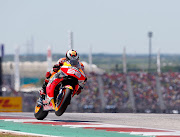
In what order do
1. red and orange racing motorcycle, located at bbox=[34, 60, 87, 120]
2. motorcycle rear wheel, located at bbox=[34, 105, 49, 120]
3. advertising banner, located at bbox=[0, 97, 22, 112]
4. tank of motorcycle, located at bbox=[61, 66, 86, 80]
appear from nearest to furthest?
red and orange racing motorcycle, located at bbox=[34, 60, 87, 120]
tank of motorcycle, located at bbox=[61, 66, 86, 80]
motorcycle rear wheel, located at bbox=[34, 105, 49, 120]
advertising banner, located at bbox=[0, 97, 22, 112]

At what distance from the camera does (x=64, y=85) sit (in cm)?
1193

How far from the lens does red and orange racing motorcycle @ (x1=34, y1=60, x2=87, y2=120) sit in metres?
11.6

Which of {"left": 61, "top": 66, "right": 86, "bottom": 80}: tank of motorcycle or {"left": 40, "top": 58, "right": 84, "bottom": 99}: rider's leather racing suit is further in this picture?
{"left": 40, "top": 58, "right": 84, "bottom": 99}: rider's leather racing suit

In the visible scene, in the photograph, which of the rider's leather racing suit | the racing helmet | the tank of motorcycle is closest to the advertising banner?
the rider's leather racing suit

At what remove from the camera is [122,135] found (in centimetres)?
924

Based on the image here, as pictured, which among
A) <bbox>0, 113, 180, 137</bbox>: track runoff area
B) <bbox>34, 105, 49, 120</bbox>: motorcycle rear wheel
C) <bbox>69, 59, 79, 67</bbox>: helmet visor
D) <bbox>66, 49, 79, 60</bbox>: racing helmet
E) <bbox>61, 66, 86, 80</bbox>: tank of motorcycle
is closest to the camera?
<bbox>0, 113, 180, 137</bbox>: track runoff area

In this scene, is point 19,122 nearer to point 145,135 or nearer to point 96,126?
point 96,126

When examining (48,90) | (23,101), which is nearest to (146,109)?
(23,101)

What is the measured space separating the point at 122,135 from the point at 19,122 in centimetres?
346

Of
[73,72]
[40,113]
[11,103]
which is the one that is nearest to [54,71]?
[73,72]

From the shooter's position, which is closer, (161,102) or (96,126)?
(96,126)

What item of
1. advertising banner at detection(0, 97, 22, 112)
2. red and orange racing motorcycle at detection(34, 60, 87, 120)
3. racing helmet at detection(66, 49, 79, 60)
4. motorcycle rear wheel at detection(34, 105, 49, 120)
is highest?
racing helmet at detection(66, 49, 79, 60)

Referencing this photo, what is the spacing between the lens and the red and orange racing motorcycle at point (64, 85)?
1161 centimetres

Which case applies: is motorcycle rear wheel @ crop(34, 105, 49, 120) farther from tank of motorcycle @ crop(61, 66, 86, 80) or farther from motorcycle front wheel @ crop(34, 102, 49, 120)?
tank of motorcycle @ crop(61, 66, 86, 80)
